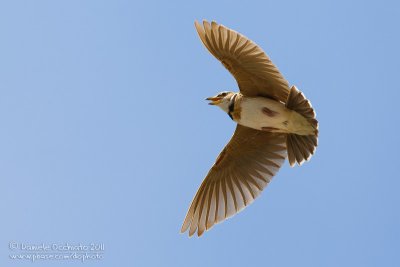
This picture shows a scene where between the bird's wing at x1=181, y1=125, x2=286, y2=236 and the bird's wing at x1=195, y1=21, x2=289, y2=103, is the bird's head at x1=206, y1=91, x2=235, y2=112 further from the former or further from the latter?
the bird's wing at x1=181, y1=125, x2=286, y2=236

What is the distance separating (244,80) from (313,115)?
131cm

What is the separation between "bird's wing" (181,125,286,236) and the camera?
1216 cm

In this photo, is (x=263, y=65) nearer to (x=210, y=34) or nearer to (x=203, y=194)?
(x=210, y=34)

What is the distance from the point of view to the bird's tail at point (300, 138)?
35.5ft

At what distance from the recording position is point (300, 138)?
1129cm

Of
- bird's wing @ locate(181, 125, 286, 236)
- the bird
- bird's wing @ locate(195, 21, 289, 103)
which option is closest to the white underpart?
the bird

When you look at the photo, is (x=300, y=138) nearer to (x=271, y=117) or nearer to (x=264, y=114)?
(x=271, y=117)

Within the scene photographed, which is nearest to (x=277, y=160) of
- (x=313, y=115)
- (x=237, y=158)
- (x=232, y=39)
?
(x=237, y=158)

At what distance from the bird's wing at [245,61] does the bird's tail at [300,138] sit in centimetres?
49

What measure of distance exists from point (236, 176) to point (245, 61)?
91.8 inches

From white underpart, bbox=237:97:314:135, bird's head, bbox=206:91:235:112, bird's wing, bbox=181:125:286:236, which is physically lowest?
bird's wing, bbox=181:125:286:236

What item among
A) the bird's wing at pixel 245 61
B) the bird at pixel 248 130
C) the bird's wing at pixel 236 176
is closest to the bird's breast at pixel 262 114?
the bird at pixel 248 130

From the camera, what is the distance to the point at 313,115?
10875 mm

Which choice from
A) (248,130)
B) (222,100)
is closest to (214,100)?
(222,100)
